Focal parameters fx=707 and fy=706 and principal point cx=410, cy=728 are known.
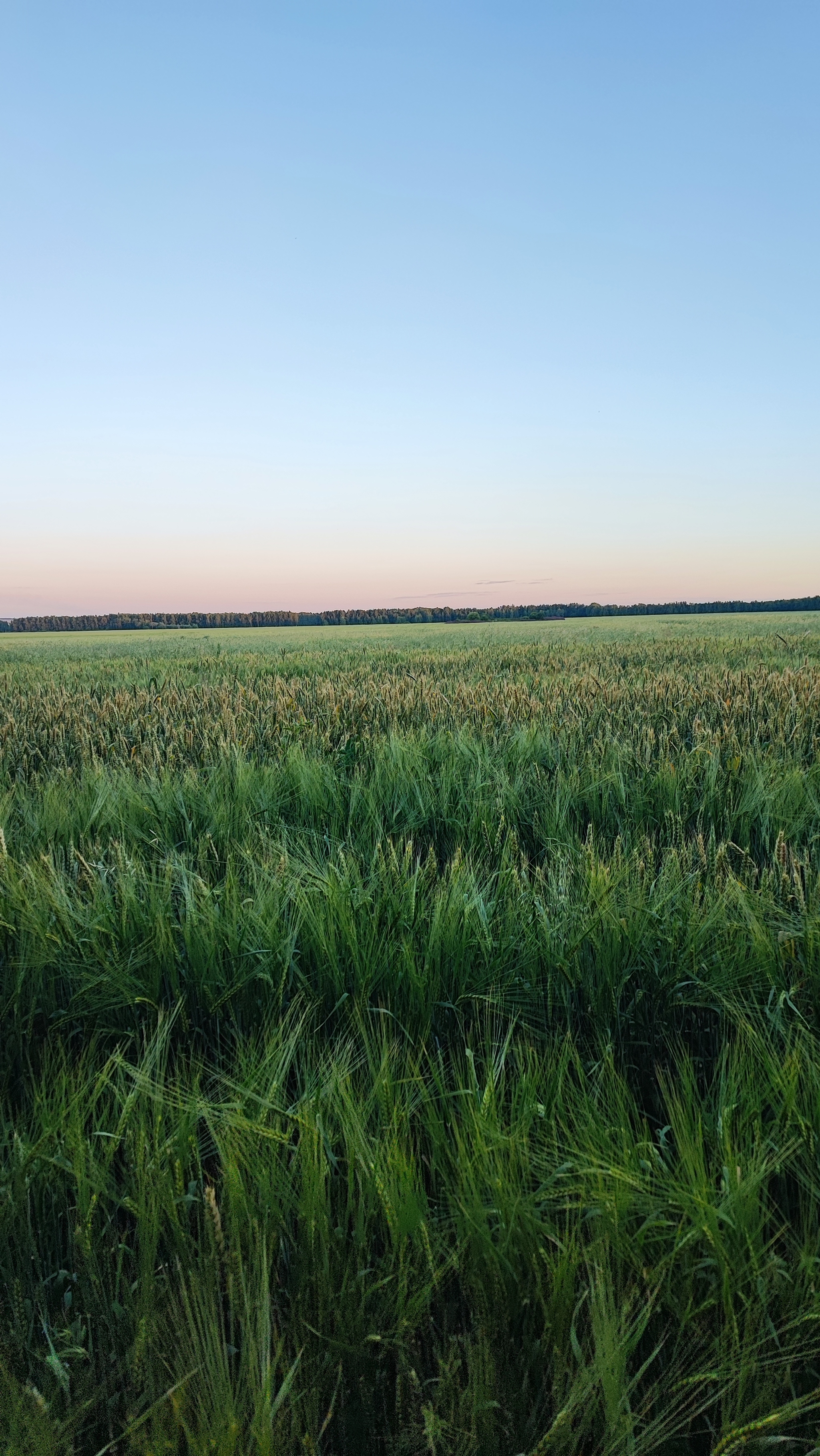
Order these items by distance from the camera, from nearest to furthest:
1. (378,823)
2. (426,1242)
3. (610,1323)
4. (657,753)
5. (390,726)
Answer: (610,1323) → (426,1242) → (378,823) → (657,753) → (390,726)

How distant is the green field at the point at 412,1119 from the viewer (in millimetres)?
678

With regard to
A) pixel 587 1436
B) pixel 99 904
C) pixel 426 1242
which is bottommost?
pixel 587 1436

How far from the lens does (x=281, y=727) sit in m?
4.10

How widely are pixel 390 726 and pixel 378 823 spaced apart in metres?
1.73

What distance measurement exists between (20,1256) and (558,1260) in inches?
24.5

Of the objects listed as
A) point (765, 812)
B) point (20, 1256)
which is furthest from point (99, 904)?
point (765, 812)

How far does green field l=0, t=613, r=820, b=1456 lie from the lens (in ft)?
2.22

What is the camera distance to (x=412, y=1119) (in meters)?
1.06

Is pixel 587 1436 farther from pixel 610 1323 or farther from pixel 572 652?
pixel 572 652

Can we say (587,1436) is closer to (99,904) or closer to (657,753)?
(99,904)

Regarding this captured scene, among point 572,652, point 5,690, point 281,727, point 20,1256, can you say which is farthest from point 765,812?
point 572,652

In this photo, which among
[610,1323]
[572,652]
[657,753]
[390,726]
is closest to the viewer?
[610,1323]

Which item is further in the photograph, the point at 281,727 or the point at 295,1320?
the point at 281,727

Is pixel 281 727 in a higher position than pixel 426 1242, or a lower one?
higher
